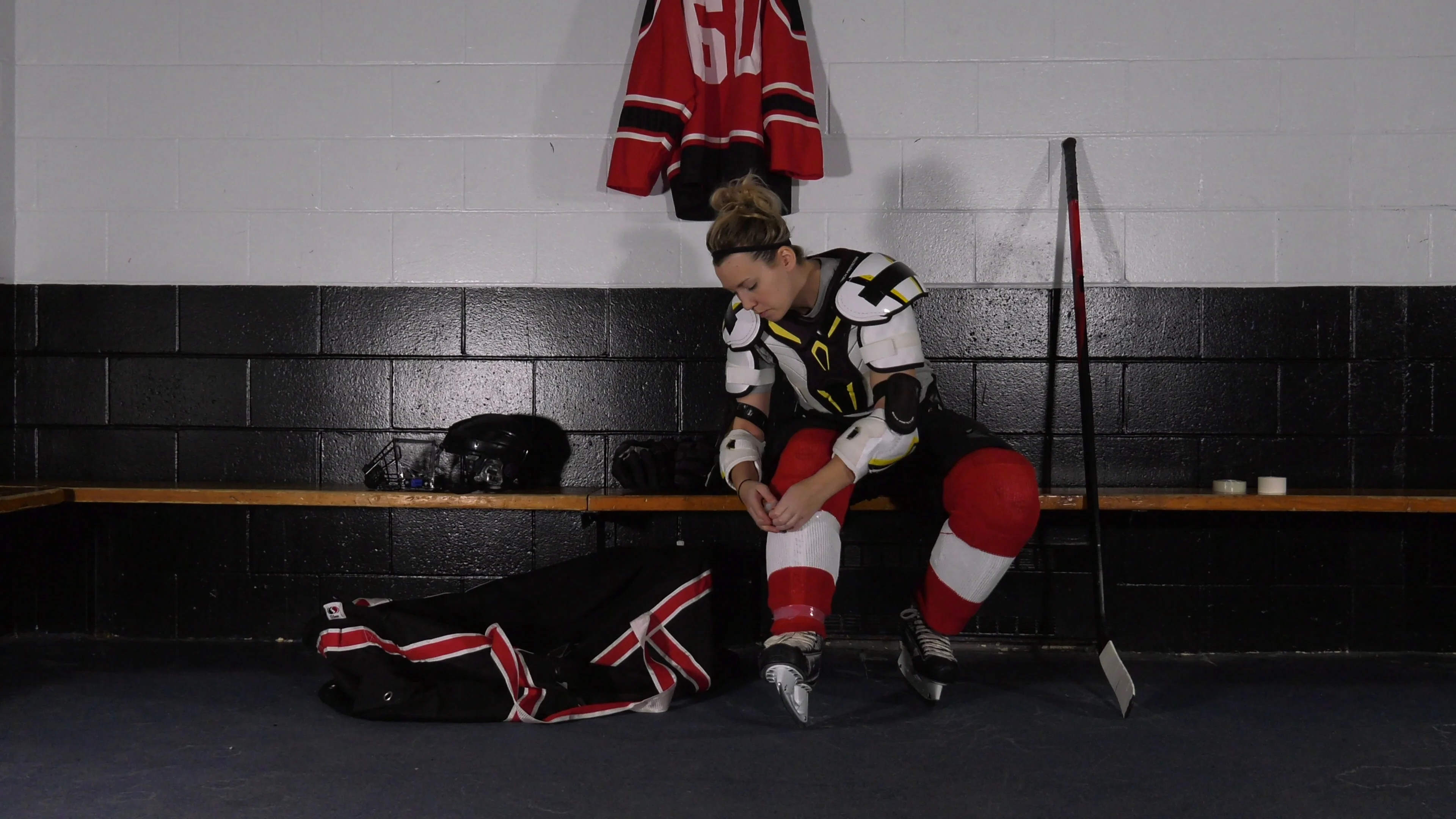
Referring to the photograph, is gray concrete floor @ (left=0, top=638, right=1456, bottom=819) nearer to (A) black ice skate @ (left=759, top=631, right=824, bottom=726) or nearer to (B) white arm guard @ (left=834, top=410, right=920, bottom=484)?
(A) black ice skate @ (left=759, top=631, right=824, bottom=726)

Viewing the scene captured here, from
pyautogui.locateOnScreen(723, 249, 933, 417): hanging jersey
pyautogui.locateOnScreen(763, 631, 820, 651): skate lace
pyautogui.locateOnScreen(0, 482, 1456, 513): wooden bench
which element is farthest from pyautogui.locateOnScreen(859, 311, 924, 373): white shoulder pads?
pyautogui.locateOnScreen(763, 631, 820, 651): skate lace

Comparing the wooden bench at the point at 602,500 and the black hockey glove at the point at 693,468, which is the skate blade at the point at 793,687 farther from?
the black hockey glove at the point at 693,468

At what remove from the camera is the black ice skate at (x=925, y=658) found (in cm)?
238

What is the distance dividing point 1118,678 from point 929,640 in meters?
0.45

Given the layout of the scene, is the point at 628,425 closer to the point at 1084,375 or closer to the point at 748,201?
the point at 748,201

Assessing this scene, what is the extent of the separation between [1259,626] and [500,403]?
7.95ft

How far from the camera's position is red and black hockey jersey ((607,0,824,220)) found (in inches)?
116

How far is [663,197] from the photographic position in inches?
124

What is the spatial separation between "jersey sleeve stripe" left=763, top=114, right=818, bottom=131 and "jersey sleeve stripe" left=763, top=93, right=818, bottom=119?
1 cm

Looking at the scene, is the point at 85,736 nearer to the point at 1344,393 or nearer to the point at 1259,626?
the point at 1259,626

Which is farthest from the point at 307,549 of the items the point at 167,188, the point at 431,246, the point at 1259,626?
the point at 1259,626

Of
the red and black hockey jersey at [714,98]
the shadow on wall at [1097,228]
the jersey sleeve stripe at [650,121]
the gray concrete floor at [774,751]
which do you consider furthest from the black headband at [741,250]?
the shadow on wall at [1097,228]

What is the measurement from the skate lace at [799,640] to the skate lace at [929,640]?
1.07ft

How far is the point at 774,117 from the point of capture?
2.95 metres
